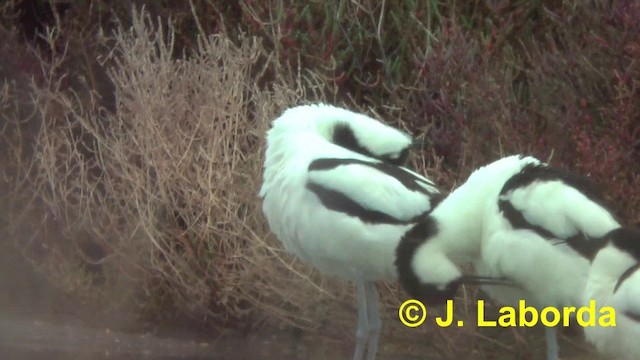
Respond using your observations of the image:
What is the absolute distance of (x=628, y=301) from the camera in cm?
607

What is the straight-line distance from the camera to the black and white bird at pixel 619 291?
6.09 metres

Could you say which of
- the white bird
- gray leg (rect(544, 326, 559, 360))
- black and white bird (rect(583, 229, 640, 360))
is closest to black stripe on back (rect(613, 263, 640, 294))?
black and white bird (rect(583, 229, 640, 360))

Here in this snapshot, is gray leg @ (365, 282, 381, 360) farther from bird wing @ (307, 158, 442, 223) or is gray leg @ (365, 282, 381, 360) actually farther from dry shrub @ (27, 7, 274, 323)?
dry shrub @ (27, 7, 274, 323)

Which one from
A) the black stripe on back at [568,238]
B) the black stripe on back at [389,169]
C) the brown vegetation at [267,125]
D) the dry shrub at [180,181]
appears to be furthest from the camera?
the dry shrub at [180,181]

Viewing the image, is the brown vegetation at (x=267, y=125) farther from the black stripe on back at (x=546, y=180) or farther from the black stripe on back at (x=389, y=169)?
the black stripe on back at (x=546, y=180)

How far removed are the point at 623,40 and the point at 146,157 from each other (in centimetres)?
283

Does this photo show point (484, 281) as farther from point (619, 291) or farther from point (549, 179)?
point (619, 291)

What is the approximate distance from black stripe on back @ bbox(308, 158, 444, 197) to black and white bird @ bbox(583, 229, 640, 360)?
110 centimetres

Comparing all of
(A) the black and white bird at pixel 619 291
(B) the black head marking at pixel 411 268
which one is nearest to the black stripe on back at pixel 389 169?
(B) the black head marking at pixel 411 268

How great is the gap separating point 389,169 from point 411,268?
740mm

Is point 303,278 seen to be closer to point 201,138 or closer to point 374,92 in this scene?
point 201,138

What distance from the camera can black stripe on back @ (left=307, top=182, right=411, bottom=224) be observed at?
23.4 ft

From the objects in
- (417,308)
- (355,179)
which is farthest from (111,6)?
(355,179)

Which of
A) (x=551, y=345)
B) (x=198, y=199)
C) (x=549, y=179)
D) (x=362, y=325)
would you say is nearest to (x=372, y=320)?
(x=362, y=325)
